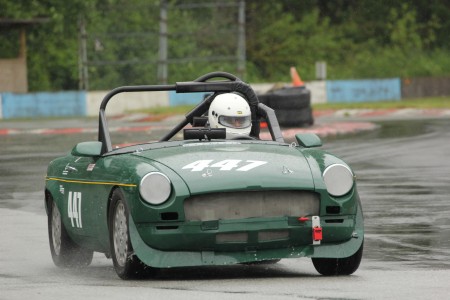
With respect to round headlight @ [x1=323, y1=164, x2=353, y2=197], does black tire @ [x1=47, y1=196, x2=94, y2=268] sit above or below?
below

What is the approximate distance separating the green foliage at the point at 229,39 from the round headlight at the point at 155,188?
40.8 meters

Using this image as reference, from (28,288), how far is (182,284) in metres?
0.92

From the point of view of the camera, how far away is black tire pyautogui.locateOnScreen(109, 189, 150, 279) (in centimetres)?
895

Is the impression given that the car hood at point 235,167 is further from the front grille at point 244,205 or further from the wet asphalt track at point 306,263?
the wet asphalt track at point 306,263

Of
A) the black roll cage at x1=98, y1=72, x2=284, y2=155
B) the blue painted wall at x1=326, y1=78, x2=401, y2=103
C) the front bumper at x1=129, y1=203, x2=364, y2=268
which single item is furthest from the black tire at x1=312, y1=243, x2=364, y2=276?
the blue painted wall at x1=326, y1=78, x2=401, y2=103

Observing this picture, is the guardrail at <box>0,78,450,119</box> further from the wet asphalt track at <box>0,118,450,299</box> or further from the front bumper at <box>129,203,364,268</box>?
the front bumper at <box>129,203,364,268</box>

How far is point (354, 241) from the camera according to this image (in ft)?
30.2

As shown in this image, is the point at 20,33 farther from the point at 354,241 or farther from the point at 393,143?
the point at 354,241

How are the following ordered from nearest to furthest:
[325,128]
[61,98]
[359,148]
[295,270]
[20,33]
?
[295,270]
[359,148]
[325,128]
[61,98]
[20,33]

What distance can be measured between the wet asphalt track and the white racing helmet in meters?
1.04

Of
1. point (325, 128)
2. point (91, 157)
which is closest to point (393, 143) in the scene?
point (325, 128)

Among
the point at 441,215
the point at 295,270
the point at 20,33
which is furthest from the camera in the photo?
the point at 20,33

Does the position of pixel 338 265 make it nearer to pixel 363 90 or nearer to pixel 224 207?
pixel 224 207

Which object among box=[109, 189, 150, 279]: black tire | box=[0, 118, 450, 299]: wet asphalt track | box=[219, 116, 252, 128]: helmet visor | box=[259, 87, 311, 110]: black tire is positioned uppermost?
box=[219, 116, 252, 128]: helmet visor
